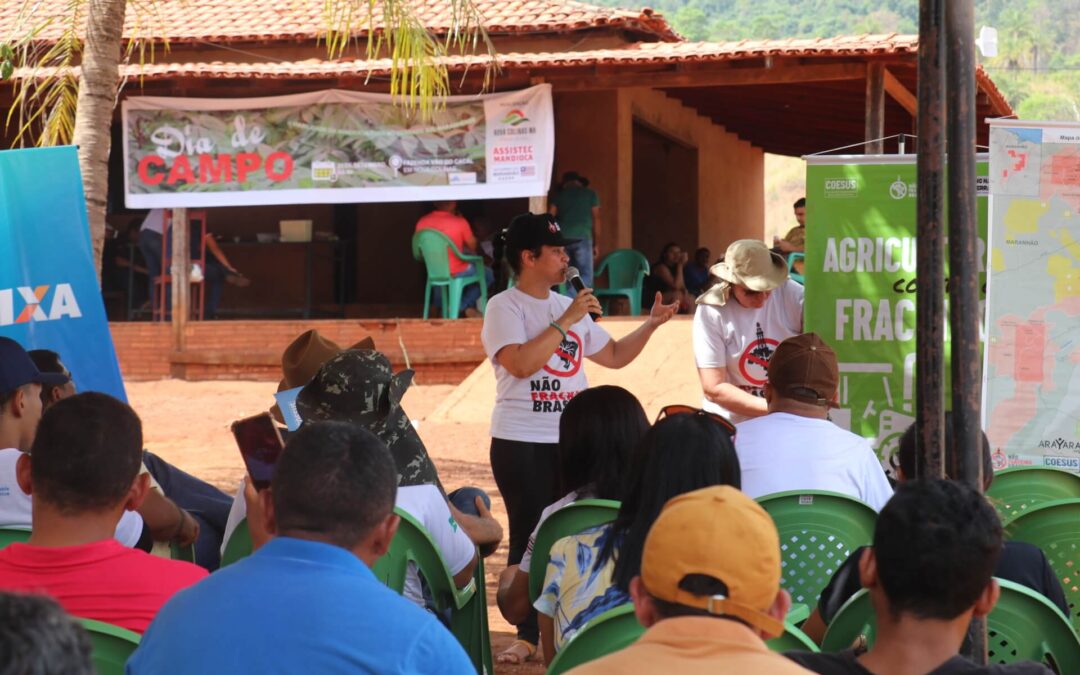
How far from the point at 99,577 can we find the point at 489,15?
13.6 meters

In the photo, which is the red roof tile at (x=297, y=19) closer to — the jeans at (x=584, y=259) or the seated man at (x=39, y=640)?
the jeans at (x=584, y=259)

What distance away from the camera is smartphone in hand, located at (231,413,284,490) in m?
3.43

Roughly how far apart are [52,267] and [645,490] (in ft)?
10.9

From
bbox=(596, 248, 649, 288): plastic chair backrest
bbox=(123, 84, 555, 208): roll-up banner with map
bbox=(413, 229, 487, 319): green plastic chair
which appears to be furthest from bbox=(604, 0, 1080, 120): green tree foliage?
bbox=(413, 229, 487, 319): green plastic chair

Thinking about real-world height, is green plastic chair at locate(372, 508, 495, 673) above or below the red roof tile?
below

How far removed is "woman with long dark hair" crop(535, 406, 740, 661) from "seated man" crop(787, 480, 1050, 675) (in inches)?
28.3

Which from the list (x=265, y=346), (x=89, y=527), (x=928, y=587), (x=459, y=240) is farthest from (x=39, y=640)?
(x=265, y=346)

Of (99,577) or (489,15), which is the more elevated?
(489,15)

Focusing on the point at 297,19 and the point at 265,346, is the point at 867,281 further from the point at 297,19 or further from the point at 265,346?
the point at 297,19

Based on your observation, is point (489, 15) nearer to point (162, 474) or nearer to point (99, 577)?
point (162, 474)

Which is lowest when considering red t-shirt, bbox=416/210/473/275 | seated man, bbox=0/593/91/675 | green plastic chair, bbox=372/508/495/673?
green plastic chair, bbox=372/508/495/673

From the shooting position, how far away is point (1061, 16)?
97750 millimetres

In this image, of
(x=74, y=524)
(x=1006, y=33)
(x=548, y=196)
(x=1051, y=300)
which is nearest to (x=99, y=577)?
(x=74, y=524)

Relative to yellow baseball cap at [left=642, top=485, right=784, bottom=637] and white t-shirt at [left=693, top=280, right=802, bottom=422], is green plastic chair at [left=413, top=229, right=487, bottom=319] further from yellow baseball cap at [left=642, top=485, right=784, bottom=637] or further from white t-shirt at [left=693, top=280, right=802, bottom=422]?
yellow baseball cap at [left=642, top=485, right=784, bottom=637]
